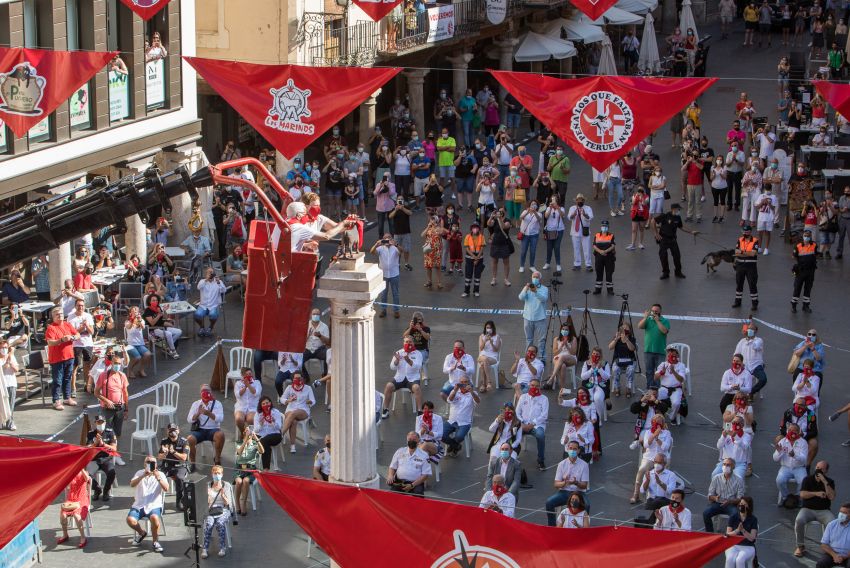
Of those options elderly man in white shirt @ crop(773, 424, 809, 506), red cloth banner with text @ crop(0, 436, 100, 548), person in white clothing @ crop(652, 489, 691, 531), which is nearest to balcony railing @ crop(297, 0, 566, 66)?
elderly man in white shirt @ crop(773, 424, 809, 506)

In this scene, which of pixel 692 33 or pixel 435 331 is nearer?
pixel 435 331

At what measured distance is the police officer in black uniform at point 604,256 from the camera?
32562 mm

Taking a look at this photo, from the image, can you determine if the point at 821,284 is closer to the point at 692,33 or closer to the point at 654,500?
the point at 654,500

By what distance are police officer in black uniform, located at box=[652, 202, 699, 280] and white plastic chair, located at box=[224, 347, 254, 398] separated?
32.2ft

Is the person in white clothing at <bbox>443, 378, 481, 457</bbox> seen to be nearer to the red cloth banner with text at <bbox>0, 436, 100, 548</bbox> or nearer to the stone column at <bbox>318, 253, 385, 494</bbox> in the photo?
the stone column at <bbox>318, 253, 385, 494</bbox>

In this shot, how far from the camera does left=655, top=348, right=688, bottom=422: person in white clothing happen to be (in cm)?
2630

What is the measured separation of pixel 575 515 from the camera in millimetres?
21406

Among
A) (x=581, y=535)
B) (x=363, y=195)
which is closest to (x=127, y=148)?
(x=363, y=195)

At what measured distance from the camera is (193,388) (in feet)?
92.6

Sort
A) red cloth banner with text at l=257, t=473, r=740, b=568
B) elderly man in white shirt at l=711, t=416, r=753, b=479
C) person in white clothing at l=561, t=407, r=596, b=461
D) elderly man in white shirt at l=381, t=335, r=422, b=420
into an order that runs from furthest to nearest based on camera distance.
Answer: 1. elderly man in white shirt at l=381, t=335, r=422, b=420
2. person in white clothing at l=561, t=407, r=596, b=461
3. elderly man in white shirt at l=711, t=416, r=753, b=479
4. red cloth banner with text at l=257, t=473, r=740, b=568

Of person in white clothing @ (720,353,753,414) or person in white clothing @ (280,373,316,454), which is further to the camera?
person in white clothing @ (720,353,753,414)

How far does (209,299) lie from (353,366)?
Answer: 47.3 feet

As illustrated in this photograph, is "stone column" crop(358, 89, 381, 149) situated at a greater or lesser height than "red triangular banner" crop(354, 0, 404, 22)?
lesser

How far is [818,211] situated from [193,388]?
15.2 metres
